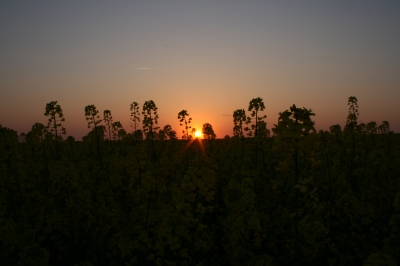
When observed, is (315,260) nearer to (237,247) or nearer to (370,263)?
(237,247)

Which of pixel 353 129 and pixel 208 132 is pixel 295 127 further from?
pixel 208 132

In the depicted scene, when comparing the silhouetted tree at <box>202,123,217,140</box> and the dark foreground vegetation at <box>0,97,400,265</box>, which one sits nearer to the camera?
the dark foreground vegetation at <box>0,97,400,265</box>

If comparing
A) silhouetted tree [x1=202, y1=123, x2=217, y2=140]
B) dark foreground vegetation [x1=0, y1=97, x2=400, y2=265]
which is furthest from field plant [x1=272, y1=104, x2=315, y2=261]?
silhouetted tree [x1=202, y1=123, x2=217, y2=140]

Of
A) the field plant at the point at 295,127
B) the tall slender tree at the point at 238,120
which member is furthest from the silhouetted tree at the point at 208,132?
the field plant at the point at 295,127

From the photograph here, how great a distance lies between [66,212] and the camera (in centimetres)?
811

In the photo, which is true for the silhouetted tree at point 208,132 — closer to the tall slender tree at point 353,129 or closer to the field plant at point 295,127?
the tall slender tree at point 353,129

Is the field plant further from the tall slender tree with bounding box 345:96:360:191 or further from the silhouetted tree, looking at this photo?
the silhouetted tree

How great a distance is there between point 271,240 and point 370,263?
364 cm

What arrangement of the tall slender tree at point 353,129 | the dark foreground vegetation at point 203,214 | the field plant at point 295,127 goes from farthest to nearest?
1. the tall slender tree at point 353,129
2. the dark foreground vegetation at point 203,214
3. the field plant at point 295,127

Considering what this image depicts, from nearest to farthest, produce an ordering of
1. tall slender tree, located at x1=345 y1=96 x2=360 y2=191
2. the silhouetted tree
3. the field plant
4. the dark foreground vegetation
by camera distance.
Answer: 1. the field plant
2. the dark foreground vegetation
3. tall slender tree, located at x1=345 y1=96 x2=360 y2=191
4. the silhouetted tree

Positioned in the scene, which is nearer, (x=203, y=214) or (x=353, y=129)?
(x=203, y=214)

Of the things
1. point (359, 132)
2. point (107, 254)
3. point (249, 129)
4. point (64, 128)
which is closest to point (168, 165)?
point (249, 129)

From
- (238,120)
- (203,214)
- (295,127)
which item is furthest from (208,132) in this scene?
(295,127)

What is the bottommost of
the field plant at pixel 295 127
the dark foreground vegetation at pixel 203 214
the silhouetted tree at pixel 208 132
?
the dark foreground vegetation at pixel 203 214
